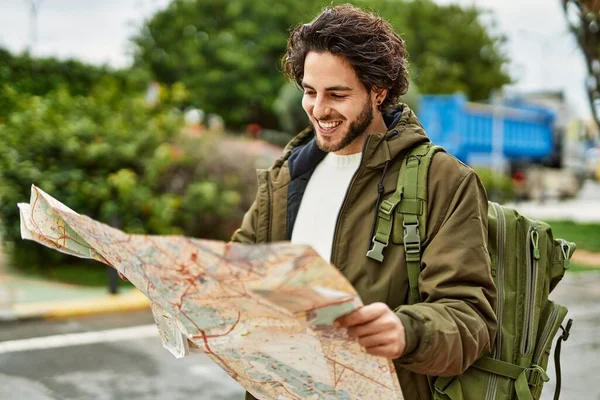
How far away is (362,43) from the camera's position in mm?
1794

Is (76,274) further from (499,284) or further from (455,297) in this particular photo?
(455,297)

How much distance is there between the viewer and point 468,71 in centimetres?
4581

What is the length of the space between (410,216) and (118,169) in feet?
29.0

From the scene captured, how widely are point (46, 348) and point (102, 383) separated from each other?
4.18 feet

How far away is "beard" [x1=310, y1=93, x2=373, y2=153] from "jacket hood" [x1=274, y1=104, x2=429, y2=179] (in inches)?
1.7

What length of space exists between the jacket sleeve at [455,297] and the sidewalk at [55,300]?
646 cm

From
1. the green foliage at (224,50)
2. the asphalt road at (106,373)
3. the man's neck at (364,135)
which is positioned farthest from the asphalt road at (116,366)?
the green foliage at (224,50)

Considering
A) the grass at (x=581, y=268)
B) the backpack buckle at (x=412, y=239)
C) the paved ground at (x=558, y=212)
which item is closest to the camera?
the backpack buckle at (x=412, y=239)

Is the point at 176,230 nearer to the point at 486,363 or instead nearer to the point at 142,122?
the point at 142,122

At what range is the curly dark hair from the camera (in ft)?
5.84

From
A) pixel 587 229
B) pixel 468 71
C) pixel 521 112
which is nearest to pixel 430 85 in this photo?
pixel 468 71

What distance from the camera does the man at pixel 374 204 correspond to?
1.54 m

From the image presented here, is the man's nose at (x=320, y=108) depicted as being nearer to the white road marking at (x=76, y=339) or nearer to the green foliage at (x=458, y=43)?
the white road marking at (x=76, y=339)

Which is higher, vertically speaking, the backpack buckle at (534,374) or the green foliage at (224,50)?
the green foliage at (224,50)
